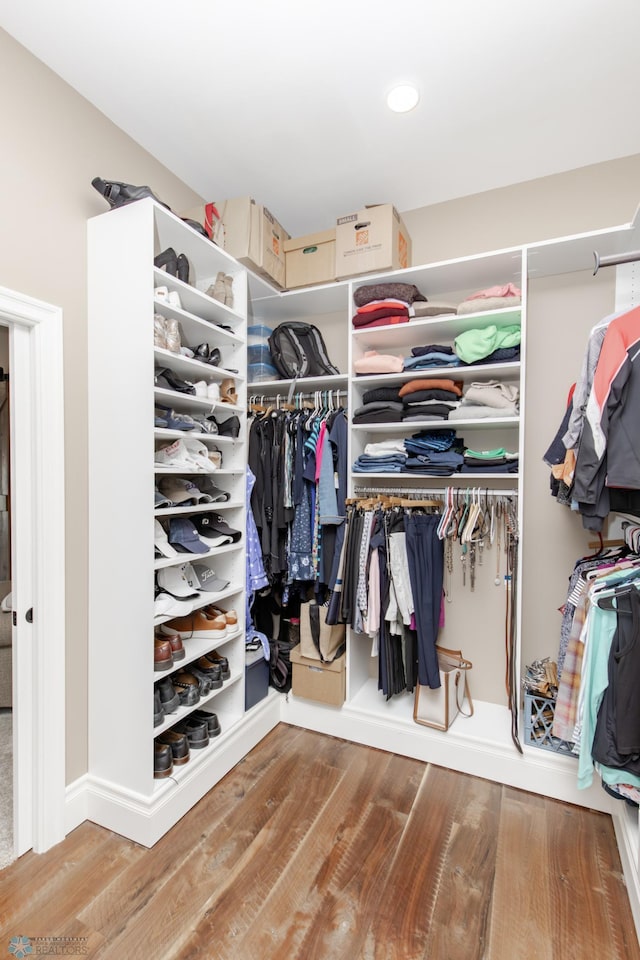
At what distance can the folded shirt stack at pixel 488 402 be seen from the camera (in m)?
2.20

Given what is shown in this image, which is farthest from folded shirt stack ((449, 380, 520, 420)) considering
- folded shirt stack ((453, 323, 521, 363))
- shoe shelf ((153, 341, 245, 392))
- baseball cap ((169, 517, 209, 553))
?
baseball cap ((169, 517, 209, 553))

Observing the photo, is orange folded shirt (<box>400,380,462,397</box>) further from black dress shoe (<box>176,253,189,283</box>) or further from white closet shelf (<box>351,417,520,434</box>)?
black dress shoe (<box>176,253,189,283</box>)

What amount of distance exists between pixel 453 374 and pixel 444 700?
1.64m

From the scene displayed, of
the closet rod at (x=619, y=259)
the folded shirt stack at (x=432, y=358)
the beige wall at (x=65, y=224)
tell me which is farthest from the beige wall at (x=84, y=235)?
the closet rod at (x=619, y=259)

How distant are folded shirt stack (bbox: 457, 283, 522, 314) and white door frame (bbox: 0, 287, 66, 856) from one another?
1.84 meters

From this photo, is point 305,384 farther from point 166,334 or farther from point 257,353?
point 166,334

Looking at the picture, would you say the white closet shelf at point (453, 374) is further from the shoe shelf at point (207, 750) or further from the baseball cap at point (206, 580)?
the shoe shelf at point (207, 750)

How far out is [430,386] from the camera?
233cm

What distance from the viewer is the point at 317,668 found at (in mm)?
2514

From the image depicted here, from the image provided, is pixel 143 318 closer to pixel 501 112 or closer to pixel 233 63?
pixel 233 63

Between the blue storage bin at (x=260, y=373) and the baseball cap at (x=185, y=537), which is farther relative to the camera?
the blue storage bin at (x=260, y=373)

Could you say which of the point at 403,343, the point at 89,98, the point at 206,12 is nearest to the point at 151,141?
the point at 89,98

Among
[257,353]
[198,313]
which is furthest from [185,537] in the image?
[257,353]

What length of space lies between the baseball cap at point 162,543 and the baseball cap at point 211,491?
34 cm
